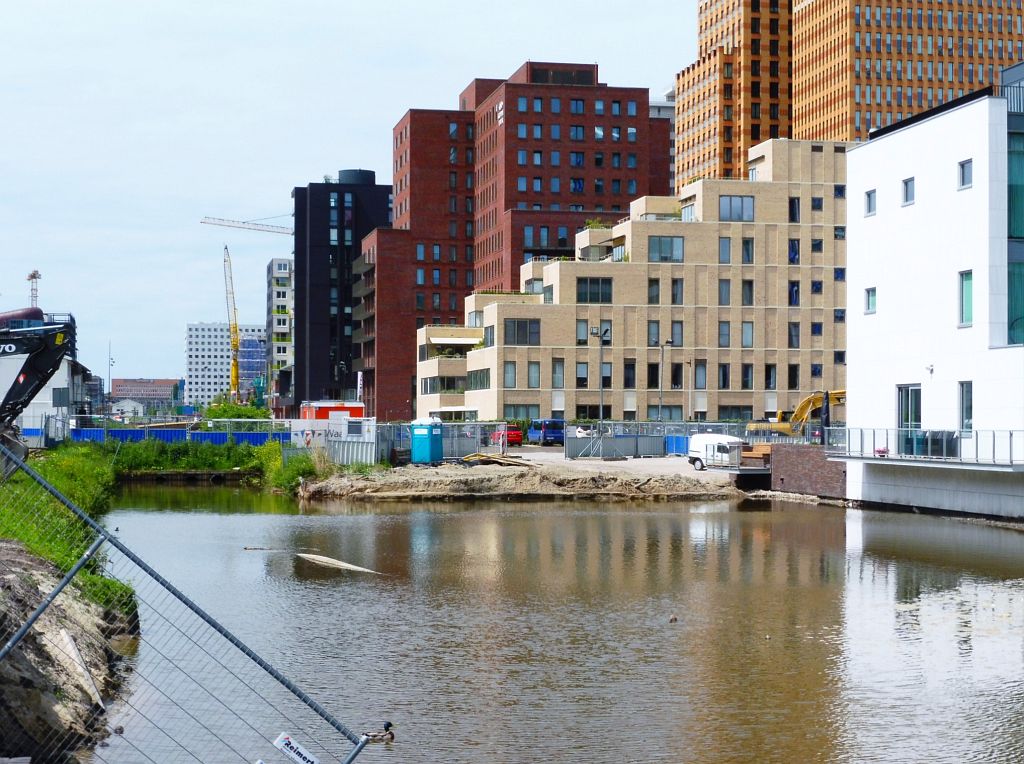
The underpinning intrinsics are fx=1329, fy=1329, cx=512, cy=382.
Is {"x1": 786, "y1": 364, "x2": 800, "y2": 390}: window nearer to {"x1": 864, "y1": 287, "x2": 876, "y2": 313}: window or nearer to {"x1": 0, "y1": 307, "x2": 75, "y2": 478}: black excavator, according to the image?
{"x1": 864, "y1": 287, "x2": 876, "y2": 313}: window

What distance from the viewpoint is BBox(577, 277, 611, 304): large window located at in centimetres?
11106

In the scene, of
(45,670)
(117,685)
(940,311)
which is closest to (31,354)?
(117,685)

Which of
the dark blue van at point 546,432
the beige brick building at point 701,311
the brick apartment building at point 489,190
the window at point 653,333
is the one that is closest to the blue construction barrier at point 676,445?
the dark blue van at point 546,432

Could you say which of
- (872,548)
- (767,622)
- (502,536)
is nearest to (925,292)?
(872,548)

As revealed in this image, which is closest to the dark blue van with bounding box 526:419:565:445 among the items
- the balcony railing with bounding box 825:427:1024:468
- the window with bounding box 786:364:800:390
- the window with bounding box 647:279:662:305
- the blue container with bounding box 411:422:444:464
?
the window with bounding box 647:279:662:305

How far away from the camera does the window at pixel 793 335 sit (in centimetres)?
11306

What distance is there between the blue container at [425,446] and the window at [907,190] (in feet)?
101

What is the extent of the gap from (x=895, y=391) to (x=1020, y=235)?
8.51 meters

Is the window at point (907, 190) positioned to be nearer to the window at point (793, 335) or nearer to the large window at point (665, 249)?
the large window at point (665, 249)

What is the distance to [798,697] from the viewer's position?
67.4 ft

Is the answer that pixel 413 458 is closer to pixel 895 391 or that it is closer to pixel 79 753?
pixel 895 391

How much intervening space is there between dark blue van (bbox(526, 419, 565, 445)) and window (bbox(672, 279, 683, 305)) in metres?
14.5

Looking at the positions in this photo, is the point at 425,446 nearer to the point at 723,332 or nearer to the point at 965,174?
the point at 965,174

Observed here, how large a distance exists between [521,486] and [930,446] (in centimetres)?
2088
